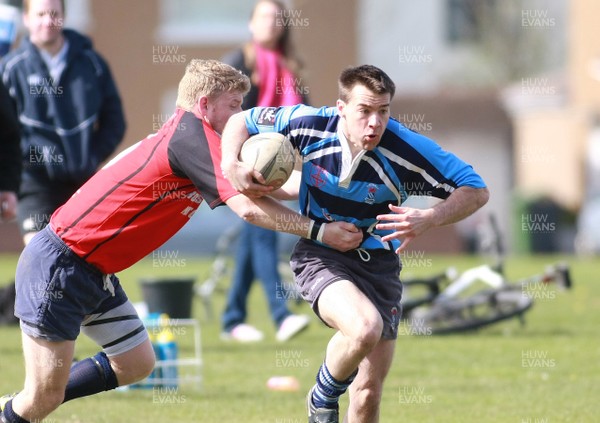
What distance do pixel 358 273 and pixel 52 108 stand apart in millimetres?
3152

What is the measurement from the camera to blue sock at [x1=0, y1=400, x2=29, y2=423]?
5.81 metres

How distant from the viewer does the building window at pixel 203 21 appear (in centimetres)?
3044

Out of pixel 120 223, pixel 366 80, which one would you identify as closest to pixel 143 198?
pixel 120 223

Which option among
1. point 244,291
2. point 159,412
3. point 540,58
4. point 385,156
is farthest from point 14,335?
point 540,58

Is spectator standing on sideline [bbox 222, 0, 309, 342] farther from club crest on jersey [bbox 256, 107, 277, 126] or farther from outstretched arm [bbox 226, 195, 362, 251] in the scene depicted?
outstretched arm [bbox 226, 195, 362, 251]

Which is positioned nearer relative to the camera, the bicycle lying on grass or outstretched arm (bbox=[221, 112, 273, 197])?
outstretched arm (bbox=[221, 112, 273, 197])

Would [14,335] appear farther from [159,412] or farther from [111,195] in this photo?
[111,195]

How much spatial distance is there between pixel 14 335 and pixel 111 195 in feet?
20.0

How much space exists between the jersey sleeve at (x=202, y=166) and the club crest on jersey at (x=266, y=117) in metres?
0.38

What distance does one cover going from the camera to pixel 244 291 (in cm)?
1089

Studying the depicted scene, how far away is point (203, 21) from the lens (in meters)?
30.7

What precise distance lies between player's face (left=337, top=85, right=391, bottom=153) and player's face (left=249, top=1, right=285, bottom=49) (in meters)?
4.50

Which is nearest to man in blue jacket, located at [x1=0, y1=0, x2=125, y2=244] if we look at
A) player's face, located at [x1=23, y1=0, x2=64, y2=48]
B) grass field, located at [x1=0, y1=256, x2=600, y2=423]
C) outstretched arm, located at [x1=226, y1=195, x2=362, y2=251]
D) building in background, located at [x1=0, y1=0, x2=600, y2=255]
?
player's face, located at [x1=23, y1=0, x2=64, y2=48]

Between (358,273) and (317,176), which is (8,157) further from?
(358,273)
